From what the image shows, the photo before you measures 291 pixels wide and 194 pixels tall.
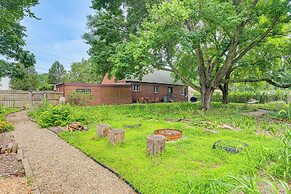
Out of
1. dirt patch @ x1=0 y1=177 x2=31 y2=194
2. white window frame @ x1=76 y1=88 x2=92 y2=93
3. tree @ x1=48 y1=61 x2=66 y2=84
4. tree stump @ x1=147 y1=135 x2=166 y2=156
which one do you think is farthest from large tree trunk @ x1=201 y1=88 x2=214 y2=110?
tree @ x1=48 y1=61 x2=66 y2=84

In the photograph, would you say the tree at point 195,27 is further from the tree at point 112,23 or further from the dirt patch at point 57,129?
the dirt patch at point 57,129

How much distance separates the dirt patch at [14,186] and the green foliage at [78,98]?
14047mm

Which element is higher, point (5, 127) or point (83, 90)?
point (83, 90)

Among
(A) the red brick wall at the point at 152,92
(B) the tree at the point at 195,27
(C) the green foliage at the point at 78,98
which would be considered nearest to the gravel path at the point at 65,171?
(B) the tree at the point at 195,27

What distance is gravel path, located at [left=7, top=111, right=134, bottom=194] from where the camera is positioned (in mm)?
3416

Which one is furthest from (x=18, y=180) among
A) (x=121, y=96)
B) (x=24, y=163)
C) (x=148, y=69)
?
(x=121, y=96)

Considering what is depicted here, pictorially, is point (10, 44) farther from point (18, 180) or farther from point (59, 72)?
point (59, 72)

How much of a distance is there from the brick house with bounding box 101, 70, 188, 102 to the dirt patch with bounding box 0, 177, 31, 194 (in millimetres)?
18038

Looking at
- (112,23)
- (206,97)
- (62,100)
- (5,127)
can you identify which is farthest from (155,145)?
(62,100)

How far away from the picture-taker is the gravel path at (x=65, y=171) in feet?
11.2

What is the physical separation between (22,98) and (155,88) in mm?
13878

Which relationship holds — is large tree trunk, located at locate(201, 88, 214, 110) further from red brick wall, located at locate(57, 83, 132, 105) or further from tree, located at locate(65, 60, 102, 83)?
tree, located at locate(65, 60, 102, 83)

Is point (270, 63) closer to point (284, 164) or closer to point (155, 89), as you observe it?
point (155, 89)

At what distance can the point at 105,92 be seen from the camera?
19.8m
